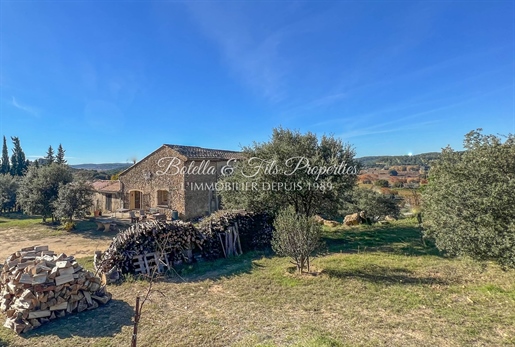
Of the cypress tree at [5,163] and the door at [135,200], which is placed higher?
the cypress tree at [5,163]

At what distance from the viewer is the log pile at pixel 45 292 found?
15.7ft

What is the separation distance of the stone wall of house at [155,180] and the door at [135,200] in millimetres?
218

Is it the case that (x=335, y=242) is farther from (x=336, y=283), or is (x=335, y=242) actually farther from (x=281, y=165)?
(x=336, y=283)

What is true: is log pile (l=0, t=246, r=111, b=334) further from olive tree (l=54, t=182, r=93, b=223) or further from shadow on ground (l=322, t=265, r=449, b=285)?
olive tree (l=54, t=182, r=93, b=223)

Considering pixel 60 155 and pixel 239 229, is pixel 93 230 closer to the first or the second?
pixel 239 229

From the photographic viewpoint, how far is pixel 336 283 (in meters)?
6.18

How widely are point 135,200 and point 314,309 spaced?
18964mm

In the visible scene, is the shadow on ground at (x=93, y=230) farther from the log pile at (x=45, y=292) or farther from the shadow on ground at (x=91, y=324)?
the shadow on ground at (x=91, y=324)

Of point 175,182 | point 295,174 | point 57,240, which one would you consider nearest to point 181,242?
point 295,174

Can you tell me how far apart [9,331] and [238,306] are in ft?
13.5

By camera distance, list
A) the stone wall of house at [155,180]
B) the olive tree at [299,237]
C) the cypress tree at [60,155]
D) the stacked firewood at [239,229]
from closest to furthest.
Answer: the olive tree at [299,237], the stacked firewood at [239,229], the stone wall of house at [155,180], the cypress tree at [60,155]

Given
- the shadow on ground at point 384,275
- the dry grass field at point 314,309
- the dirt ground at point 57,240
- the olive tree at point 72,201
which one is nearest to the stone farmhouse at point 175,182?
the olive tree at point 72,201

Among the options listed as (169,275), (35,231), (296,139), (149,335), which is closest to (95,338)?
(149,335)

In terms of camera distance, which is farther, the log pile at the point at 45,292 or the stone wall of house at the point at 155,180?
the stone wall of house at the point at 155,180
